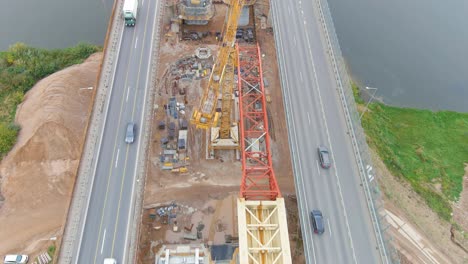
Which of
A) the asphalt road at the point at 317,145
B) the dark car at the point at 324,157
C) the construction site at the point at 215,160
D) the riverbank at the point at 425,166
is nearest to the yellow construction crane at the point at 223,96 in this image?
the construction site at the point at 215,160

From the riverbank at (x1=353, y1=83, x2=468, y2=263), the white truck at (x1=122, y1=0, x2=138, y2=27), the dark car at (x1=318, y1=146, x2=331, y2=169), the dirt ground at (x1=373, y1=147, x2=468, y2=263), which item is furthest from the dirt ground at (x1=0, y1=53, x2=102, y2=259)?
the riverbank at (x1=353, y1=83, x2=468, y2=263)

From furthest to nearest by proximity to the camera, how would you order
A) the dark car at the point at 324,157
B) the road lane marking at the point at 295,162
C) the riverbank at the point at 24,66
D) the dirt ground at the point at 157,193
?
→ the riverbank at the point at 24,66
the dirt ground at the point at 157,193
the dark car at the point at 324,157
the road lane marking at the point at 295,162

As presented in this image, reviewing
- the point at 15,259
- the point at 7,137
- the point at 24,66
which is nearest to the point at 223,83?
the point at 7,137

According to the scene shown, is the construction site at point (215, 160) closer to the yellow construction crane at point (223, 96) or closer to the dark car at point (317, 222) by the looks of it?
the yellow construction crane at point (223, 96)

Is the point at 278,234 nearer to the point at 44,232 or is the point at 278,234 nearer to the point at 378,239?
the point at 378,239

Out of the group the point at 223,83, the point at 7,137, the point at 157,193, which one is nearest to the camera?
the point at 157,193

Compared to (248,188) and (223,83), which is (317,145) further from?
(223,83)
